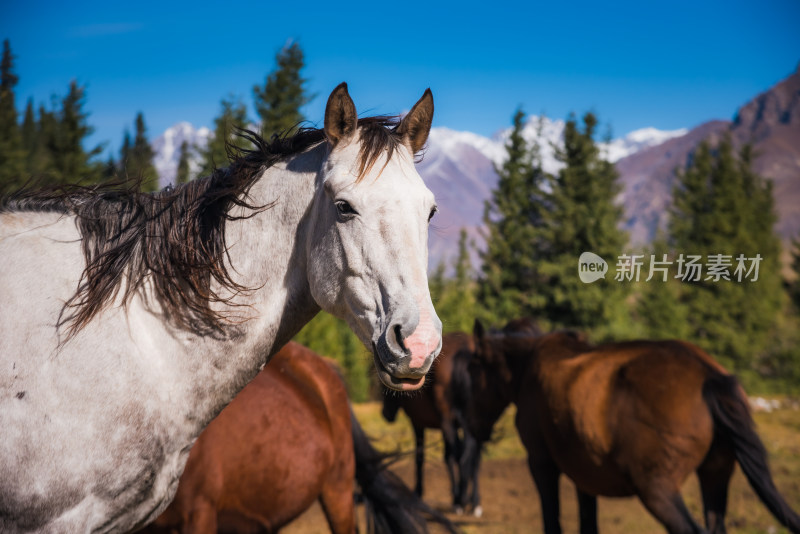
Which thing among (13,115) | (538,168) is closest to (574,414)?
(538,168)

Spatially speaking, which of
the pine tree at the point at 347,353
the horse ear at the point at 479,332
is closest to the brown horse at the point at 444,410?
the horse ear at the point at 479,332

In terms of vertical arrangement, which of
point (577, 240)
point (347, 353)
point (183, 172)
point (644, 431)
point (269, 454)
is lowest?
point (347, 353)

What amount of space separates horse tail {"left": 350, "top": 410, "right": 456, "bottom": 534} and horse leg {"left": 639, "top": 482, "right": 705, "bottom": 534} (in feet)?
5.54

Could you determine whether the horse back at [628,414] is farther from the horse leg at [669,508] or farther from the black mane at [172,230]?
the black mane at [172,230]

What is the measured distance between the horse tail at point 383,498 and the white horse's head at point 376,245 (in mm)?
2351

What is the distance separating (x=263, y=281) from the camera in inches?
73.3

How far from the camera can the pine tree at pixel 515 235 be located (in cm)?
1838

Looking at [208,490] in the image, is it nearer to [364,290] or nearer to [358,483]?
[358,483]

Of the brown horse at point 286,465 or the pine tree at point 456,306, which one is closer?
the brown horse at point 286,465

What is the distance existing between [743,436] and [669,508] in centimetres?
78

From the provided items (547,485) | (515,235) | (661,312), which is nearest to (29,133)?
(515,235)

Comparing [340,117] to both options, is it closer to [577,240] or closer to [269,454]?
→ [269,454]

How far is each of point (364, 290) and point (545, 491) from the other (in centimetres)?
395

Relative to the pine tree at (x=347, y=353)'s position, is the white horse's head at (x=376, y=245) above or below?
above
